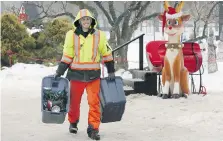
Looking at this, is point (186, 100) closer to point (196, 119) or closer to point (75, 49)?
point (196, 119)

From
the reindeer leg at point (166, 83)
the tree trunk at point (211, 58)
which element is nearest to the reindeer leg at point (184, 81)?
the reindeer leg at point (166, 83)

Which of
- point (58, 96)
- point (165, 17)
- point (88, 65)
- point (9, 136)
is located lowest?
point (9, 136)

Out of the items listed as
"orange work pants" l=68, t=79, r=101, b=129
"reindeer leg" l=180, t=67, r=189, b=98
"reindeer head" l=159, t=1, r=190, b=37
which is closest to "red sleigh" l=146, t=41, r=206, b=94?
"reindeer leg" l=180, t=67, r=189, b=98

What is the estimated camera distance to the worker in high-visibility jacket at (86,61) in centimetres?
609

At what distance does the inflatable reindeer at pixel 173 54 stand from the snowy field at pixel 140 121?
351 mm

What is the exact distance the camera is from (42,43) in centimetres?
2058

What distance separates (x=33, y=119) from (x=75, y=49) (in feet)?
7.46

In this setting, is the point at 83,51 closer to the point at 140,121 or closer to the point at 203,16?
the point at 140,121

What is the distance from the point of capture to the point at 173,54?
384 inches

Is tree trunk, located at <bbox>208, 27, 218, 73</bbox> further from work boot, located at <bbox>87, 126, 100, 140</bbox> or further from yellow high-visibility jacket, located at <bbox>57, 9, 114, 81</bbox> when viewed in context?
work boot, located at <bbox>87, 126, 100, 140</bbox>

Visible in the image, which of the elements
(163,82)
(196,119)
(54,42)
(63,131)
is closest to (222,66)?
(54,42)

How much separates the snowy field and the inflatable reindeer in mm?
351

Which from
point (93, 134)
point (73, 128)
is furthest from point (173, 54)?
point (93, 134)

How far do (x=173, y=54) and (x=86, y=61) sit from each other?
399 centimetres
